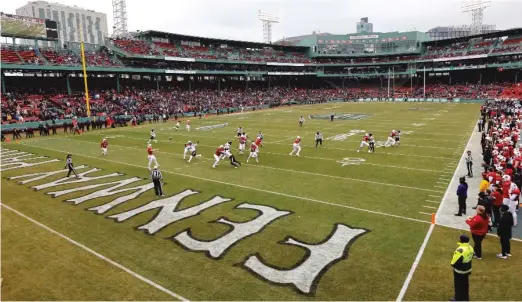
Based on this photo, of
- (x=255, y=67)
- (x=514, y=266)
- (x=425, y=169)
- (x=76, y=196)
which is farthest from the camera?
(x=255, y=67)

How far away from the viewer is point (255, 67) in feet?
286

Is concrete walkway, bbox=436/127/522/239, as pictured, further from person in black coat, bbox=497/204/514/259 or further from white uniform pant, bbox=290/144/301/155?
white uniform pant, bbox=290/144/301/155

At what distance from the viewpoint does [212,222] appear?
475 inches

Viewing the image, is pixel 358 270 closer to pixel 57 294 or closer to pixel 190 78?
pixel 57 294

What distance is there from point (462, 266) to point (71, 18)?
19051 cm

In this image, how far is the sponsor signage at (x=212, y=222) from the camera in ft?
29.4

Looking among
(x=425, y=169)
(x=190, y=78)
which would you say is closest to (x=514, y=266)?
(x=425, y=169)

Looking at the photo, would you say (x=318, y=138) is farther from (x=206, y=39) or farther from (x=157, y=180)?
(x=206, y=39)

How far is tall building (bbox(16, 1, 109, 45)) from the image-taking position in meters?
147

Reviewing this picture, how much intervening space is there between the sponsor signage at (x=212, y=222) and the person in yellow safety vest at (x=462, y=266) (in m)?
2.79

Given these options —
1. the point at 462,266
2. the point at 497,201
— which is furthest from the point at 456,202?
the point at 462,266

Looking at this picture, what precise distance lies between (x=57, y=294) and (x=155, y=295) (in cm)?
220

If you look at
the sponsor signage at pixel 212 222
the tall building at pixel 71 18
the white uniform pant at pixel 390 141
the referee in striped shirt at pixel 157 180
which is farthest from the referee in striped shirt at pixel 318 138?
the tall building at pixel 71 18

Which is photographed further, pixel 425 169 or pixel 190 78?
pixel 190 78
